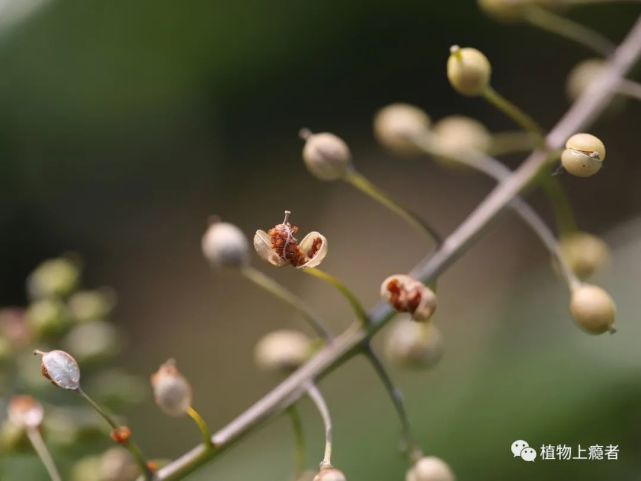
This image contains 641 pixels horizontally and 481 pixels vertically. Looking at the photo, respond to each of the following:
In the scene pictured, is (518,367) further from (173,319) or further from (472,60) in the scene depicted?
(173,319)

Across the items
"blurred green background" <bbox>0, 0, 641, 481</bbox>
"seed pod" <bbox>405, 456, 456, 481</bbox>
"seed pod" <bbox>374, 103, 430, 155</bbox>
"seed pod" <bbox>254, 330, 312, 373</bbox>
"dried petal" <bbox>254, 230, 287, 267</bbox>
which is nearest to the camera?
"dried petal" <bbox>254, 230, 287, 267</bbox>

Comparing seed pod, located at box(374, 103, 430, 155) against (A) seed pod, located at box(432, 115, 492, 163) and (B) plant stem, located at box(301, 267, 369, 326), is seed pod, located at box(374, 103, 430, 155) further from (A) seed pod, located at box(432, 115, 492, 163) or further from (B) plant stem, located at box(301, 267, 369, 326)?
(B) plant stem, located at box(301, 267, 369, 326)

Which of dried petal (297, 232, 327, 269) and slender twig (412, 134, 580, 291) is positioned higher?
slender twig (412, 134, 580, 291)

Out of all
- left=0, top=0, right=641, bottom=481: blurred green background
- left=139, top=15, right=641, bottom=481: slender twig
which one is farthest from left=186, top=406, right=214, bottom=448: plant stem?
left=0, top=0, right=641, bottom=481: blurred green background

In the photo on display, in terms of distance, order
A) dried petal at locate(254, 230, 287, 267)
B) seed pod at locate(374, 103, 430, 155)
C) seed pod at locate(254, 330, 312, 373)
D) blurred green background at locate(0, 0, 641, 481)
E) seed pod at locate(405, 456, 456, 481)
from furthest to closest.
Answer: blurred green background at locate(0, 0, 641, 481), seed pod at locate(374, 103, 430, 155), seed pod at locate(254, 330, 312, 373), seed pod at locate(405, 456, 456, 481), dried petal at locate(254, 230, 287, 267)

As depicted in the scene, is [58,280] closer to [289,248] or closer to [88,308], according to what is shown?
[88,308]

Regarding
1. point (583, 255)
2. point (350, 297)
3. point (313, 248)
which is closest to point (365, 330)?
point (350, 297)
